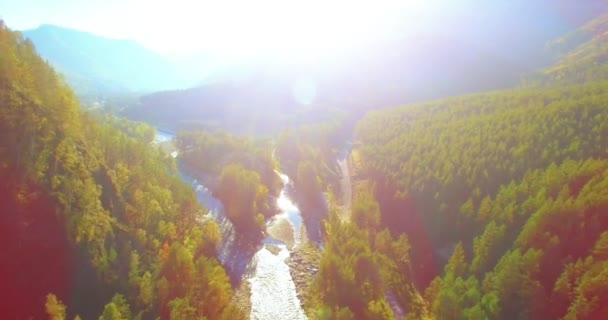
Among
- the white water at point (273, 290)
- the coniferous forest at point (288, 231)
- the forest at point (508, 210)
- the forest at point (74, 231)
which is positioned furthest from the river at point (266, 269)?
the forest at point (508, 210)

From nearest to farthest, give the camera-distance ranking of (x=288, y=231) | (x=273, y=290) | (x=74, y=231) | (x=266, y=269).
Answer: (x=74, y=231), (x=273, y=290), (x=266, y=269), (x=288, y=231)

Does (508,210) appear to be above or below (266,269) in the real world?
above

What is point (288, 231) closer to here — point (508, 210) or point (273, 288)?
point (273, 288)

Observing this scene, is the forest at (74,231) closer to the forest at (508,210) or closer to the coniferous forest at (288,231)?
the coniferous forest at (288,231)

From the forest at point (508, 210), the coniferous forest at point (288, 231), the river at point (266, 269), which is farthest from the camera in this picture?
the river at point (266, 269)

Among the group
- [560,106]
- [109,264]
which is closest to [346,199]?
[560,106]

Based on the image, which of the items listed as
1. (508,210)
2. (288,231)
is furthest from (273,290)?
(508,210)

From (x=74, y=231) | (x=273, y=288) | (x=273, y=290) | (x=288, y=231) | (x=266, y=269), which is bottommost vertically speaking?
(x=273, y=290)

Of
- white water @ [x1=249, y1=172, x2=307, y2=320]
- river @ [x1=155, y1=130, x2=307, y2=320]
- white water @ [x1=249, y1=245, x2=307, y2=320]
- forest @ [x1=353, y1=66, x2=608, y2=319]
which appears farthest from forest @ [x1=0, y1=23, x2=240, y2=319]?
forest @ [x1=353, y1=66, x2=608, y2=319]
